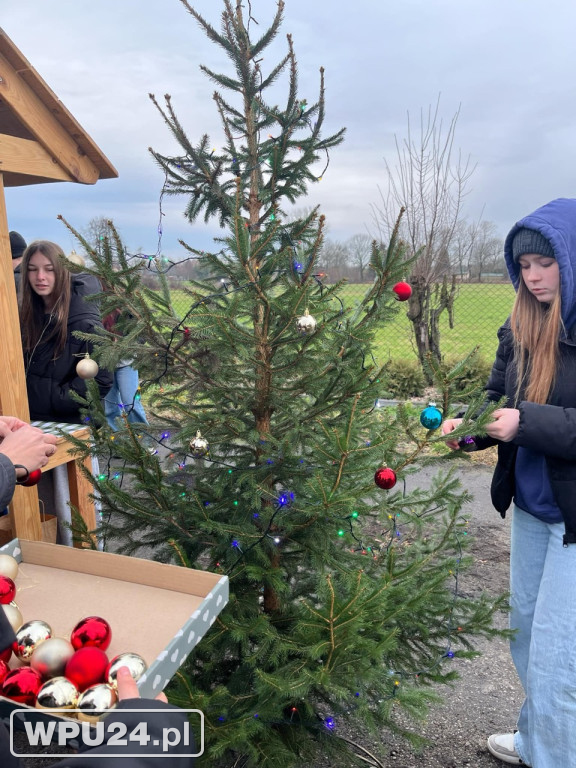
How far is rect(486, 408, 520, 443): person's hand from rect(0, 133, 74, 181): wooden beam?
1.91 meters

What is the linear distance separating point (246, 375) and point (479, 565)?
9.97 feet

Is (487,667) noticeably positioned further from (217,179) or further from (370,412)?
(217,179)

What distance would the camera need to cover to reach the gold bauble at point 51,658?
1.21 m

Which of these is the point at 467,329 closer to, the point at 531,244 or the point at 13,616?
the point at 531,244

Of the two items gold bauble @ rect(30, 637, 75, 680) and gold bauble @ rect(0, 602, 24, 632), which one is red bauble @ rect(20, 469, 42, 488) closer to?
gold bauble @ rect(0, 602, 24, 632)

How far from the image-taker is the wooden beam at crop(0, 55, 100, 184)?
6.63ft

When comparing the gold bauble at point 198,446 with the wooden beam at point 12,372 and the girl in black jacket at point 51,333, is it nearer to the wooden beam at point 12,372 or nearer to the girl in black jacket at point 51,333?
the wooden beam at point 12,372

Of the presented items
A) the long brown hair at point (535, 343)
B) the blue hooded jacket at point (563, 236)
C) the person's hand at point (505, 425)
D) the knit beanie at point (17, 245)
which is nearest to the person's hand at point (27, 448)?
the person's hand at point (505, 425)

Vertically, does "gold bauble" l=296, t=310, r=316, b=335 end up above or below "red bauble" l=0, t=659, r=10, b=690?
above

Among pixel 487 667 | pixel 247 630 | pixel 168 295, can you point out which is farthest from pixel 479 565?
pixel 168 295

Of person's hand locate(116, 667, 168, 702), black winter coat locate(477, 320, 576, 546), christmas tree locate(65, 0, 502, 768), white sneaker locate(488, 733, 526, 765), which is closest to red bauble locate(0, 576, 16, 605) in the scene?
person's hand locate(116, 667, 168, 702)

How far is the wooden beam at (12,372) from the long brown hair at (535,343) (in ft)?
6.43

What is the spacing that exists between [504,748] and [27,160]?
10.3 feet

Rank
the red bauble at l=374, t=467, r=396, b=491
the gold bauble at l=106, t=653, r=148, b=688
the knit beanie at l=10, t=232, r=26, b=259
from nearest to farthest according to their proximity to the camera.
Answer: the gold bauble at l=106, t=653, r=148, b=688 < the red bauble at l=374, t=467, r=396, b=491 < the knit beanie at l=10, t=232, r=26, b=259
